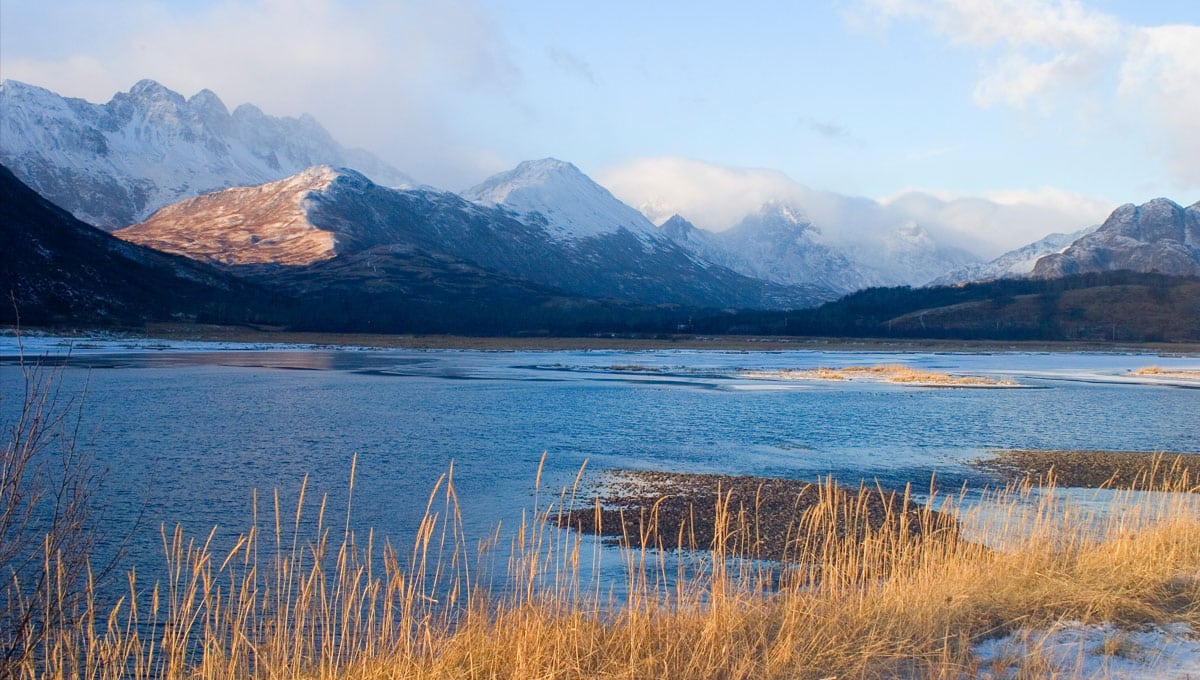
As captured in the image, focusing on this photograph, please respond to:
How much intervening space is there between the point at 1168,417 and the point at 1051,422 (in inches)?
321

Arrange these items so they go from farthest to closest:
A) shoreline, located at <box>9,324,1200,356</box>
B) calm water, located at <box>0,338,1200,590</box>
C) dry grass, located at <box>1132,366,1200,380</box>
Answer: shoreline, located at <box>9,324,1200,356</box> → dry grass, located at <box>1132,366,1200,380</box> → calm water, located at <box>0,338,1200,590</box>

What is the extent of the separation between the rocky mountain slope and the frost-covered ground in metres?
143

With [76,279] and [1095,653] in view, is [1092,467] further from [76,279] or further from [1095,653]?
[76,279]

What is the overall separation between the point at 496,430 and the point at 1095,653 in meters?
34.1

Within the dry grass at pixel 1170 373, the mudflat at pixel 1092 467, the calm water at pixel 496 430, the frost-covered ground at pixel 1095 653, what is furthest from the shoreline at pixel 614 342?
the frost-covered ground at pixel 1095 653

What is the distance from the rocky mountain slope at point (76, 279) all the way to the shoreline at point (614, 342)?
13.4 metres

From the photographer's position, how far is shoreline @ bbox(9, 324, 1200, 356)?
146625 millimetres

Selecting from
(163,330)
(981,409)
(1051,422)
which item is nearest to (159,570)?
(1051,422)

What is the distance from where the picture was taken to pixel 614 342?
17888 centimetres

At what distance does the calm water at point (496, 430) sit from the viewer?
1006 inches

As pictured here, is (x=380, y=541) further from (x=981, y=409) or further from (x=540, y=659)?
(x=981, y=409)

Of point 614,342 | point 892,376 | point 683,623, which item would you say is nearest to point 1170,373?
point 892,376

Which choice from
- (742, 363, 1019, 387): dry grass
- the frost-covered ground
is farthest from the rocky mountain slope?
the frost-covered ground

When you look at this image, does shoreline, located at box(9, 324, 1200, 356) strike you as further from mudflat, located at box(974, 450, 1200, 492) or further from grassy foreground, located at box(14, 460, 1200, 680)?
grassy foreground, located at box(14, 460, 1200, 680)
